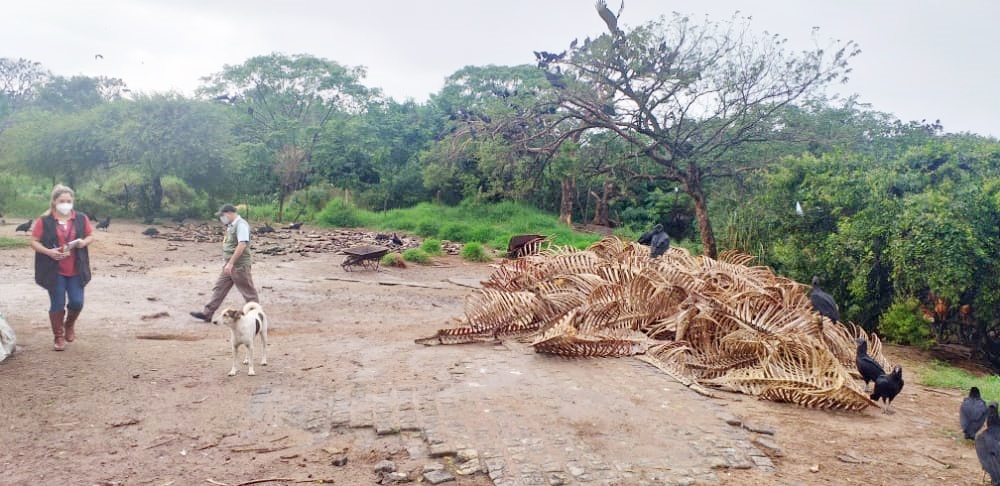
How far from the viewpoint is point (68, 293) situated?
5879 millimetres

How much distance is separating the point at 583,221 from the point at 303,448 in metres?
24.7

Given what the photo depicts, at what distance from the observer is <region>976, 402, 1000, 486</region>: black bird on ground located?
3.44 metres

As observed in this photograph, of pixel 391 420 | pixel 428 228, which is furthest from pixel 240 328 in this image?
pixel 428 228

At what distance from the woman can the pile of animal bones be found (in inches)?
126

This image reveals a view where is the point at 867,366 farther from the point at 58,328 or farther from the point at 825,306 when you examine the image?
the point at 58,328

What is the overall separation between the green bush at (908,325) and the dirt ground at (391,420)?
6.95 feet

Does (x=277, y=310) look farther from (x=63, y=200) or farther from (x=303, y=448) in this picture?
(x=303, y=448)

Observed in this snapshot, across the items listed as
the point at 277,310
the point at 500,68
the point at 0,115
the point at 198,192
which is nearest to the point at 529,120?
the point at 277,310

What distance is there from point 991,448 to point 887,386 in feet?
5.28

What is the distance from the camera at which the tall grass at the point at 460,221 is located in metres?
22.2

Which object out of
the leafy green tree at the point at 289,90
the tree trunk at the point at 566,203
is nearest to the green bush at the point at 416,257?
the tree trunk at the point at 566,203

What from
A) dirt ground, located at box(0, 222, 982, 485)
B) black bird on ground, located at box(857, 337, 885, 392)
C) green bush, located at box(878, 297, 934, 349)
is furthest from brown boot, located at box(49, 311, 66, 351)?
green bush, located at box(878, 297, 934, 349)

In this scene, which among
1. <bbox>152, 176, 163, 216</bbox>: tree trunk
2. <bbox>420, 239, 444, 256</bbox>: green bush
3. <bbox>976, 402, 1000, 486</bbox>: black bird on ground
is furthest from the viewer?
<bbox>152, 176, 163, 216</bbox>: tree trunk

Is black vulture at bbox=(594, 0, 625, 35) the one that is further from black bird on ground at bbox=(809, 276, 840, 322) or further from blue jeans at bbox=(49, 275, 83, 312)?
blue jeans at bbox=(49, 275, 83, 312)
